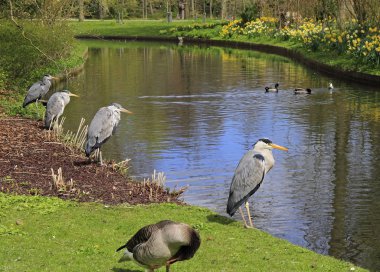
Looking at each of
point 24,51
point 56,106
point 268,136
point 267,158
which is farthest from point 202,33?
point 267,158

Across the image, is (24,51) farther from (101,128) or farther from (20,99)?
(101,128)

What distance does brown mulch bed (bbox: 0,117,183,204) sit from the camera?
46.3 feet

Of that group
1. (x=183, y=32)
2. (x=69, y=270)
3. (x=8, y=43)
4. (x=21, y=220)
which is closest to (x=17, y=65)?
(x=8, y=43)

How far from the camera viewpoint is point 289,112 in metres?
27.7

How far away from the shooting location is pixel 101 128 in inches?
665

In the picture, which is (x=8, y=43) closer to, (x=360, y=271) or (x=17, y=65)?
(x=17, y=65)

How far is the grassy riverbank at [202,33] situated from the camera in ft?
131

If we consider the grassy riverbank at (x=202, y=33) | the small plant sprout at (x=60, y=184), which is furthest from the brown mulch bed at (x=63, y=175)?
the grassy riverbank at (x=202, y=33)

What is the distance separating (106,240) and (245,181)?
2.76 m

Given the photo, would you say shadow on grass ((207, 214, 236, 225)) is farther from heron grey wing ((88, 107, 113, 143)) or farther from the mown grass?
heron grey wing ((88, 107, 113, 143))

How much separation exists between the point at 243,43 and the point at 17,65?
117 feet

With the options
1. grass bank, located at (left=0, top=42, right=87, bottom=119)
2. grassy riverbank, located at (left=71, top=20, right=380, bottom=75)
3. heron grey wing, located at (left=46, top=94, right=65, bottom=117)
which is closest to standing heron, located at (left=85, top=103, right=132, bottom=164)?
grass bank, located at (left=0, top=42, right=87, bottom=119)

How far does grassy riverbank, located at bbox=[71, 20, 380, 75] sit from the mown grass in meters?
24.6

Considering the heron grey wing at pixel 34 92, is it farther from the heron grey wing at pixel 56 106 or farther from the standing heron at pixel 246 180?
the standing heron at pixel 246 180
